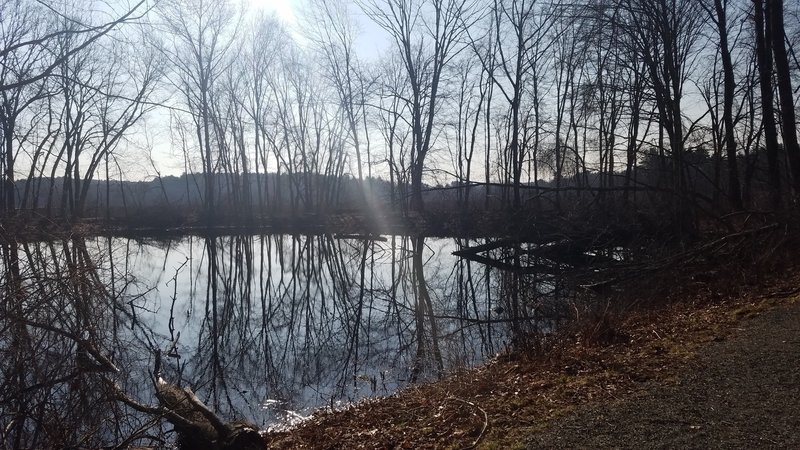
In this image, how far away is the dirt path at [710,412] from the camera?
3.85 m

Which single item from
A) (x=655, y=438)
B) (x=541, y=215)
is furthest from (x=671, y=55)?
(x=655, y=438)

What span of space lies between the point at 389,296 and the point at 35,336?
9647 millimetres

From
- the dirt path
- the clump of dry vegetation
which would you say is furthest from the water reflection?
the dirt path

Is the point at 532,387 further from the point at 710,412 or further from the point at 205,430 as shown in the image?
the point at 205,430

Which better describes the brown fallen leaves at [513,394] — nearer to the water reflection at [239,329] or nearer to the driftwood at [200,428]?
the driftwood at [200,428]

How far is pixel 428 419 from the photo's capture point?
5453 mm

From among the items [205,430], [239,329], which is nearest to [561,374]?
[205,430]

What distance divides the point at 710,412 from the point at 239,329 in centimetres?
854

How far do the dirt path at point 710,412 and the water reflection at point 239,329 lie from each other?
3.15 metres

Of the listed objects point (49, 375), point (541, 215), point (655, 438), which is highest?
point (541, 215)

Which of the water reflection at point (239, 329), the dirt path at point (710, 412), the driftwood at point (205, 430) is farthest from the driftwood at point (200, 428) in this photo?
the dirt path at point (710, 412)

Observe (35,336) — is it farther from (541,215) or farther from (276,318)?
(541,215)

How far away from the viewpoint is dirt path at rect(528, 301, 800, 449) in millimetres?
3850

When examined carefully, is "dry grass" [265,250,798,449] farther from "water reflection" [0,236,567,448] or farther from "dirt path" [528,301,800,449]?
"water reflection" [0,236,567,448]
